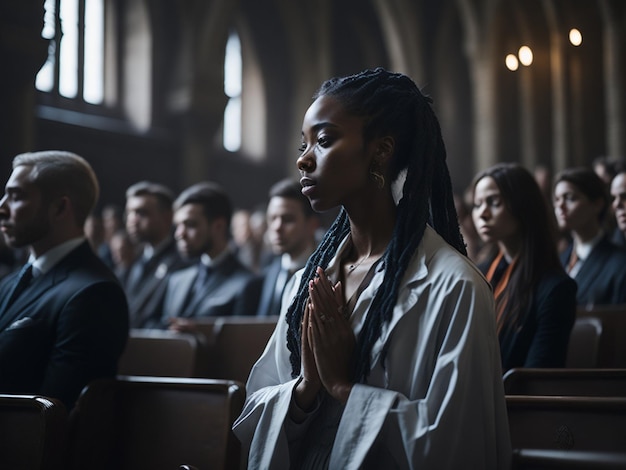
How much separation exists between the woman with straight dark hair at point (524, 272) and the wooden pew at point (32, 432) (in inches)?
66.7

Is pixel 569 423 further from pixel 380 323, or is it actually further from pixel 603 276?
pixel 603 276

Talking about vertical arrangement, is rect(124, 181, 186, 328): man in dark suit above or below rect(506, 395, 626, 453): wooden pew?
above

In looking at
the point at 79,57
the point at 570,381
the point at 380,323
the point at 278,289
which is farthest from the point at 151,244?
the point at 79,57

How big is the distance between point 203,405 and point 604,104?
44.3ft

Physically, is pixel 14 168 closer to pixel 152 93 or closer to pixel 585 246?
pixel 585 246

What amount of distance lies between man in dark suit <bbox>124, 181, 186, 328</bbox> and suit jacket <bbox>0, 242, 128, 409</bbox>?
2.63 m

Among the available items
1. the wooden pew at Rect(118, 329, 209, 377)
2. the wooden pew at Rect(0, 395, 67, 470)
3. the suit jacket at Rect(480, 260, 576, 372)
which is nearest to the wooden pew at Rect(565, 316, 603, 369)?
the suit jacket at Rect(480, 260, 576, 372)

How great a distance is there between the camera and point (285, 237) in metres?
4.96

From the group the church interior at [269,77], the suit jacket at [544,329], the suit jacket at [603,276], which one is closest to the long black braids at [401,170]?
the suit jacket at [544,329]

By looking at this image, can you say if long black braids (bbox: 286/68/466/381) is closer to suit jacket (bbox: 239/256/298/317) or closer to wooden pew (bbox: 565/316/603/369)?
wooden pew (bbox: 565/316/603/369)

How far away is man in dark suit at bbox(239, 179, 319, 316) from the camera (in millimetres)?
4906

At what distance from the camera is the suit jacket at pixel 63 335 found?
2654mm

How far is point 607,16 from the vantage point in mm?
11852

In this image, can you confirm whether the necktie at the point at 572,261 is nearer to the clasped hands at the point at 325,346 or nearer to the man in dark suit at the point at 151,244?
the man in dark suit at the point at 151,244
